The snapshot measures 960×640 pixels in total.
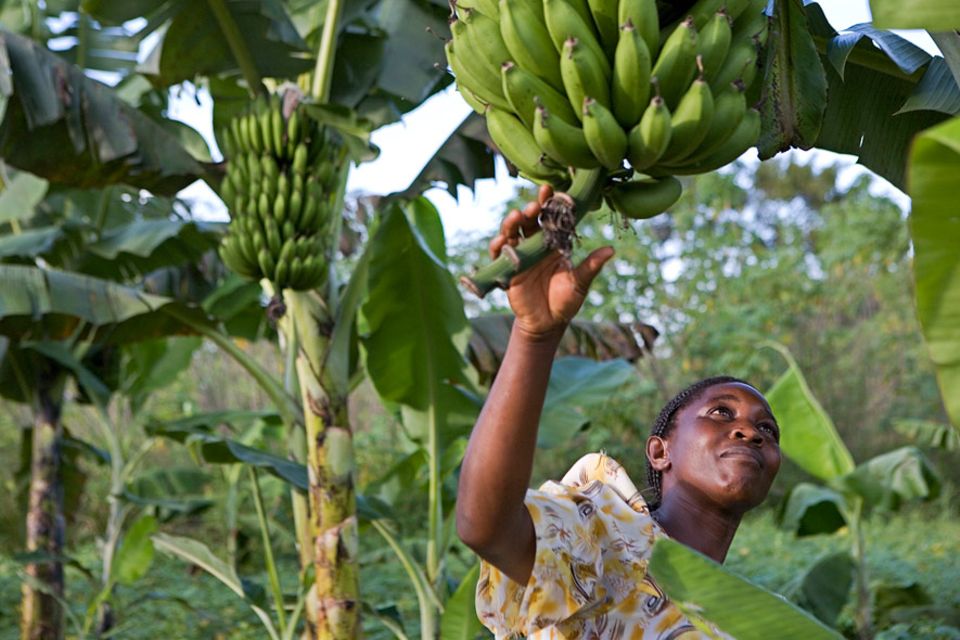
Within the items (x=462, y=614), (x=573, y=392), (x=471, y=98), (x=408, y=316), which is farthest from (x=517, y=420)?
(x=573, y=392)

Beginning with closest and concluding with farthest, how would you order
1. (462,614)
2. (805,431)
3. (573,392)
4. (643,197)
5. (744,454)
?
(643,197) < (744,454) < (462,614) < (573,392) < (805,431)

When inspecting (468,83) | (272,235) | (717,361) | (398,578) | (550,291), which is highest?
(717,361)

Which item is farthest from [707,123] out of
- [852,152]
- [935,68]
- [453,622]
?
[453,622]

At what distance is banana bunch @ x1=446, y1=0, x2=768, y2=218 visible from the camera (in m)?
1.27

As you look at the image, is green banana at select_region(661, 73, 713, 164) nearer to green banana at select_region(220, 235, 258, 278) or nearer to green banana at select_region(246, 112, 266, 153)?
green banana at select_region(220, 235, 258, 278)

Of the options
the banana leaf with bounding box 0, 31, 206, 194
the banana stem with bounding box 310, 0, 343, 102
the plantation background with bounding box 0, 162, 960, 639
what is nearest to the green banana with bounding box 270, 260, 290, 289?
the banana leaf with bounding box 0, 31, 206, 194

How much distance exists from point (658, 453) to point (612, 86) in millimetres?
803

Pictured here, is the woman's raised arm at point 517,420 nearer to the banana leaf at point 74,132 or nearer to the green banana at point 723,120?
the green banana at point 723,120

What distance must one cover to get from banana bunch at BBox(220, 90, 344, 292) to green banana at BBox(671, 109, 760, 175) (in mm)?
2218

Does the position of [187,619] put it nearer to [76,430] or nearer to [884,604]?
[884,604]

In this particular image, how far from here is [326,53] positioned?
12.9 feet

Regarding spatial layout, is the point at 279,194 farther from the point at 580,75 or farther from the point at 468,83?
the point at 580,75

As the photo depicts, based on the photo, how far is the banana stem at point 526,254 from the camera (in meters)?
1.12

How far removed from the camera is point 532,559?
153 cm
